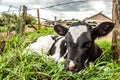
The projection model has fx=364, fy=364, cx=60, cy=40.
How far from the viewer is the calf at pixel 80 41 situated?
22.0ft

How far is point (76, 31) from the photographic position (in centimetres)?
748

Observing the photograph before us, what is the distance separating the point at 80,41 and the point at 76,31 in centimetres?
41

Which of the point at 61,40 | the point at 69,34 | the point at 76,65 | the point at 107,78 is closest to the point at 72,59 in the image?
the point at 76,65

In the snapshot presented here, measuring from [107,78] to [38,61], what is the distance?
1.17 meters

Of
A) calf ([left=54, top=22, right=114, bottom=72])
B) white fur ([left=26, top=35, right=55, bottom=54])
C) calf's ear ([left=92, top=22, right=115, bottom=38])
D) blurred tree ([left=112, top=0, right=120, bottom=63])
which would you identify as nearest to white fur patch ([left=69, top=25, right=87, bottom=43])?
calf ([left=54, top=22, right=114, bottom=72])

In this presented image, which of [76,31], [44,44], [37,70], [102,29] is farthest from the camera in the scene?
[44,44]

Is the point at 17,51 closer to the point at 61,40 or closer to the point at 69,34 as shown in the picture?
the point at 69,34

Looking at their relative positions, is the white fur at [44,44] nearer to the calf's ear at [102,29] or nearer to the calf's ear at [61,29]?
the calf's ear at [61,29]

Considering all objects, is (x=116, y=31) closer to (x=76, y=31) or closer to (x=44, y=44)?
(x=76, y=31)

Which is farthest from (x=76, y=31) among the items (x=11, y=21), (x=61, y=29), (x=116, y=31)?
(x=11, y=21)

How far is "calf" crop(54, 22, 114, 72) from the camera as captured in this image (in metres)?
6.69

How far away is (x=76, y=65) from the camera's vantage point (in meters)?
6.42

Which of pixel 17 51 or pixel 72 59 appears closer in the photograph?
pixel 17 51

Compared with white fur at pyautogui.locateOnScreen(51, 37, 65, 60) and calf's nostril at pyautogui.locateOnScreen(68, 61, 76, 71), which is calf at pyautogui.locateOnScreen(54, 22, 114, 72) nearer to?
calf's nostril at pyautogui.locateOnScreen(68, 61, 76, 71)
